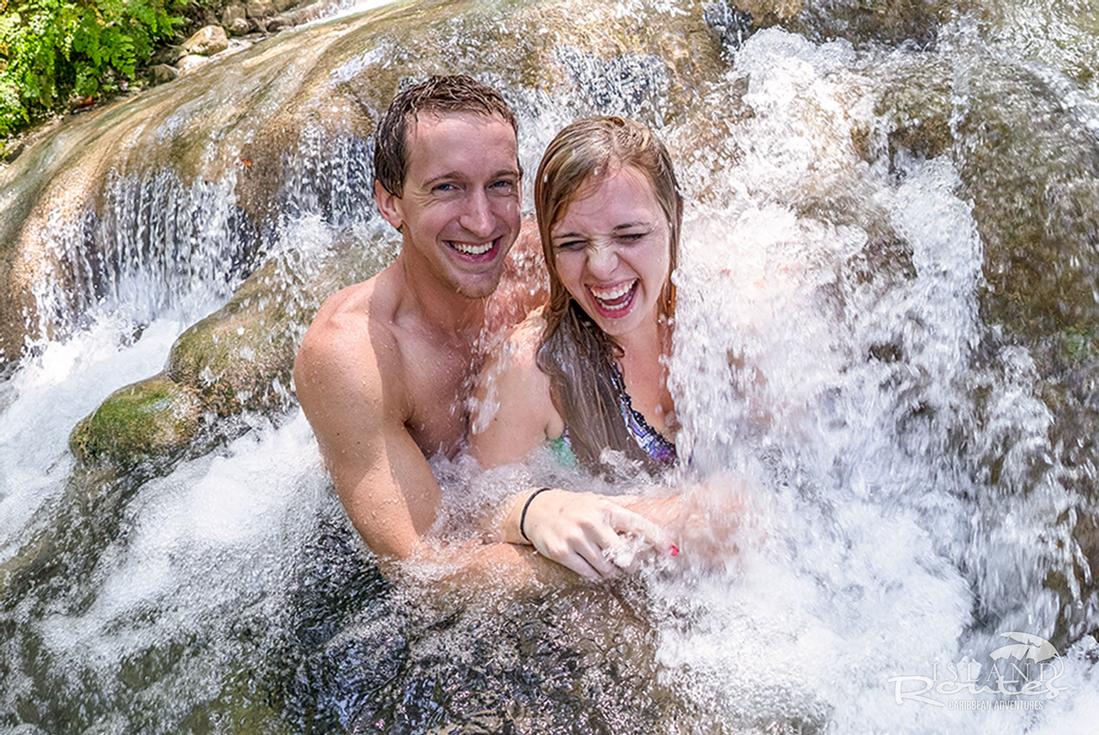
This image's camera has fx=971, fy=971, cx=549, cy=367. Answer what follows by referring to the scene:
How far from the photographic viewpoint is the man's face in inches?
126

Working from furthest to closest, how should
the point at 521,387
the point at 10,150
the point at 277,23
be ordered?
1. the point at 277,23
2. the point at 10,150
3. the point at 521,387

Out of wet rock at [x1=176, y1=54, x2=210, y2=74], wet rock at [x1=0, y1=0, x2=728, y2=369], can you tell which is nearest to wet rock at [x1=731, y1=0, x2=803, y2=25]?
wet rock at [x1=0, y1=0, x2=728, y2=369]

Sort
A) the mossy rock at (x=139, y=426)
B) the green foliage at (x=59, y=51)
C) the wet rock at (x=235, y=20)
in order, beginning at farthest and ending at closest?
the wet rock at (x=235, y=20), the green foliage at (x=59, y=51), the mossy rock at (x=139, y=426)

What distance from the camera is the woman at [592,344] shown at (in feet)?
9.39

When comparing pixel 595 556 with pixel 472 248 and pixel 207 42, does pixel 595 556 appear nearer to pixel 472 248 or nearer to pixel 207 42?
pixel 472 248

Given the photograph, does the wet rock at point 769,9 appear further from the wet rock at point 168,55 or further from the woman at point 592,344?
the wet rock at point 168,55

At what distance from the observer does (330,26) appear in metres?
7.96

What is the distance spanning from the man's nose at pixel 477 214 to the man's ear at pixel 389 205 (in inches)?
10.4

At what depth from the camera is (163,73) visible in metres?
9.58

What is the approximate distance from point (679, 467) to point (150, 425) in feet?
9.27

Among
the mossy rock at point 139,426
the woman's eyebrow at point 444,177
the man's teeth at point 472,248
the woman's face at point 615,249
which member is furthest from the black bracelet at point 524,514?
the mossy rock at point 139,426

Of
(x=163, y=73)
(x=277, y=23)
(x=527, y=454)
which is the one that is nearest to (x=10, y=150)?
(x=163, y=73)

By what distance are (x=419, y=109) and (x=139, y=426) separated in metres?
2.51

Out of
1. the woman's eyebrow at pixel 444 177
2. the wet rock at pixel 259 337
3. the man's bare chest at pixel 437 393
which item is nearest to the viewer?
the woman's eyebrow at pixel 444 177
